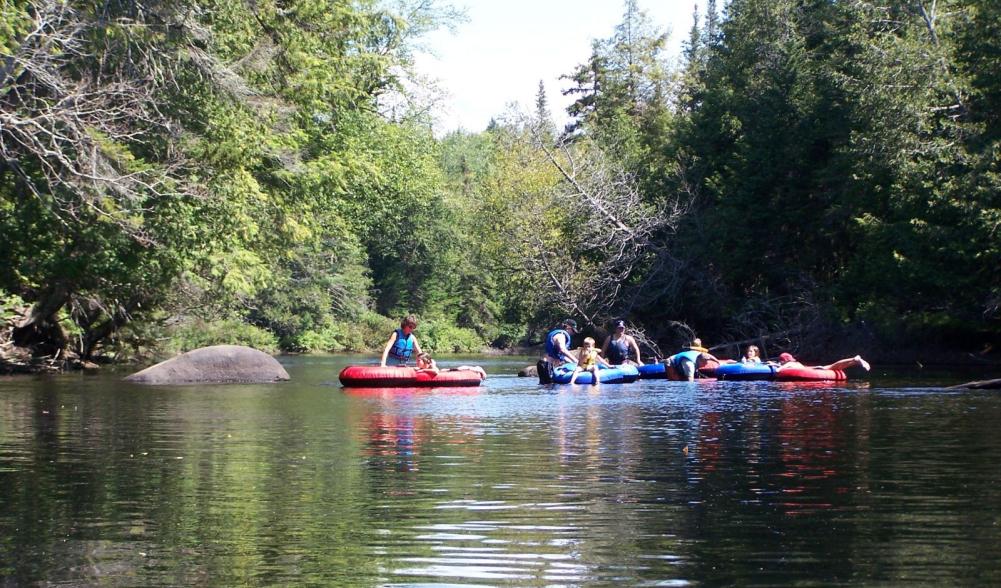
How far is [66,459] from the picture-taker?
39.0ft

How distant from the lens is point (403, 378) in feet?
78.4

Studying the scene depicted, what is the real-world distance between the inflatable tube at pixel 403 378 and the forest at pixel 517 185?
282 centimetres

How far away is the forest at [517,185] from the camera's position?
2166 cm

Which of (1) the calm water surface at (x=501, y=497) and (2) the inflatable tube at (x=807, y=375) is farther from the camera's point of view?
(2) the inflatable tube at (x=807, y=375)

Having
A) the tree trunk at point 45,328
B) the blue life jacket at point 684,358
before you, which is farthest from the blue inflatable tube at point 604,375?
the tree trunk at point 45,328

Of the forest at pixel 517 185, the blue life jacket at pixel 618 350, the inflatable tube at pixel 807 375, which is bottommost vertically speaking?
the inflatable tube at pixel 807 375

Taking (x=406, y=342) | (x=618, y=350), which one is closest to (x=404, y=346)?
(x=406, y=342)

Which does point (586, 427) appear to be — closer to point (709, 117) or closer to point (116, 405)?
point (116, 405)

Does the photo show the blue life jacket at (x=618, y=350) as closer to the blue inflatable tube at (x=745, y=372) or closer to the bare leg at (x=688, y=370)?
the bare leg at (x=688, y=370)

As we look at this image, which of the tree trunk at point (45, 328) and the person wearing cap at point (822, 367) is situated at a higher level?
the tree trunk at point (45, 328)

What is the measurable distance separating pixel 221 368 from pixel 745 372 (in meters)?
11.3

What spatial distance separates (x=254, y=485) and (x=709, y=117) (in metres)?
Answer: 35.0

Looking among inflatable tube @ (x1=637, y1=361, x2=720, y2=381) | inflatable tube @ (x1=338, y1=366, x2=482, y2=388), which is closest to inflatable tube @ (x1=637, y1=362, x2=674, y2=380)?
inflatable tube @ (x1=637, y1=361, x2=720, y2=381)

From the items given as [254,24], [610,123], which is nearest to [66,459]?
[254,24]
